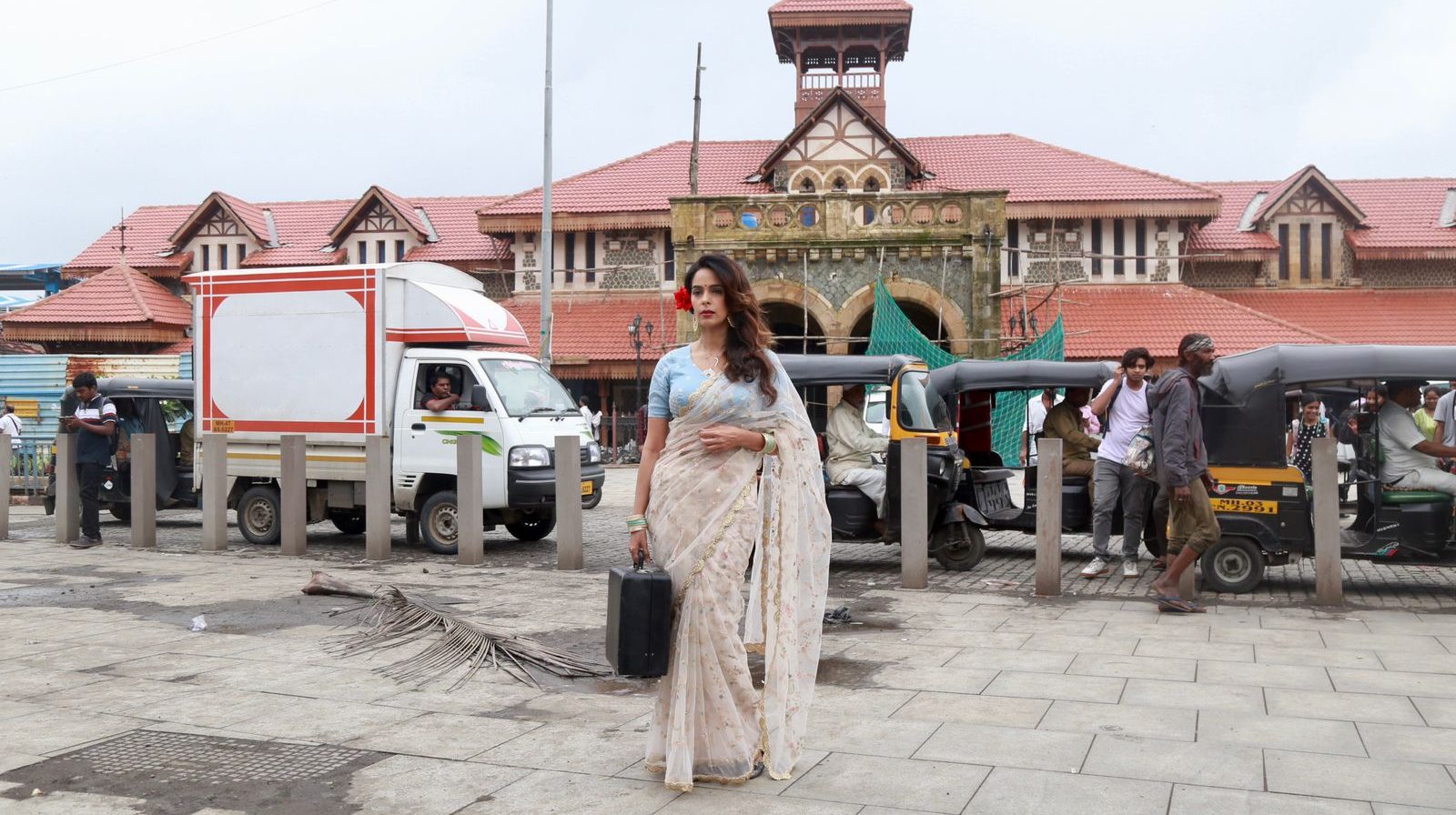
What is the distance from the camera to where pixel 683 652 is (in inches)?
179

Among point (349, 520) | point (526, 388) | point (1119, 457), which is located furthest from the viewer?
point (349, 520)

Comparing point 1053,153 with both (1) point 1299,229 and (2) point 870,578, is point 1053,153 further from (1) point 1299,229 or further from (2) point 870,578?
(2) point 870,578

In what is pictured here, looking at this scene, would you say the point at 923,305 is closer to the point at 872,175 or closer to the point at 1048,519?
the point at 872,175

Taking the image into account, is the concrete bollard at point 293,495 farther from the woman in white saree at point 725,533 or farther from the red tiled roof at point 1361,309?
the red tiled roof at point 1361,309

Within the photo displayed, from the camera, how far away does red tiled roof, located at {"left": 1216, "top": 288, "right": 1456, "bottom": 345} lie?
31859 millimetres

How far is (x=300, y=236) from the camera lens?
39.8m

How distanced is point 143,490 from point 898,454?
8188 millimetres

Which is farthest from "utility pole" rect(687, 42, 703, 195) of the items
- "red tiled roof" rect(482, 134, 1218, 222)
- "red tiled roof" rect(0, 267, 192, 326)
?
"red tiled roof" rect(0, 267, 192, 326)

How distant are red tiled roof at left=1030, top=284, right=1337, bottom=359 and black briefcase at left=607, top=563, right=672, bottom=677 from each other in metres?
26.4

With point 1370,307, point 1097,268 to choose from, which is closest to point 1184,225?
point 1097,268

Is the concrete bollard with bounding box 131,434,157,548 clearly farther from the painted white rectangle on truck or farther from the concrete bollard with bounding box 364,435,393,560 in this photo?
the concrete bollard with bounding box 364,435,393,560

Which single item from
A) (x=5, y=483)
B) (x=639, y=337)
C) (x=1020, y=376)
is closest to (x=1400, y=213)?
(x=639, y=337)

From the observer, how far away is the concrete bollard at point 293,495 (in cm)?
1273

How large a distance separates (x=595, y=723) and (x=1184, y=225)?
3118 centimetres
